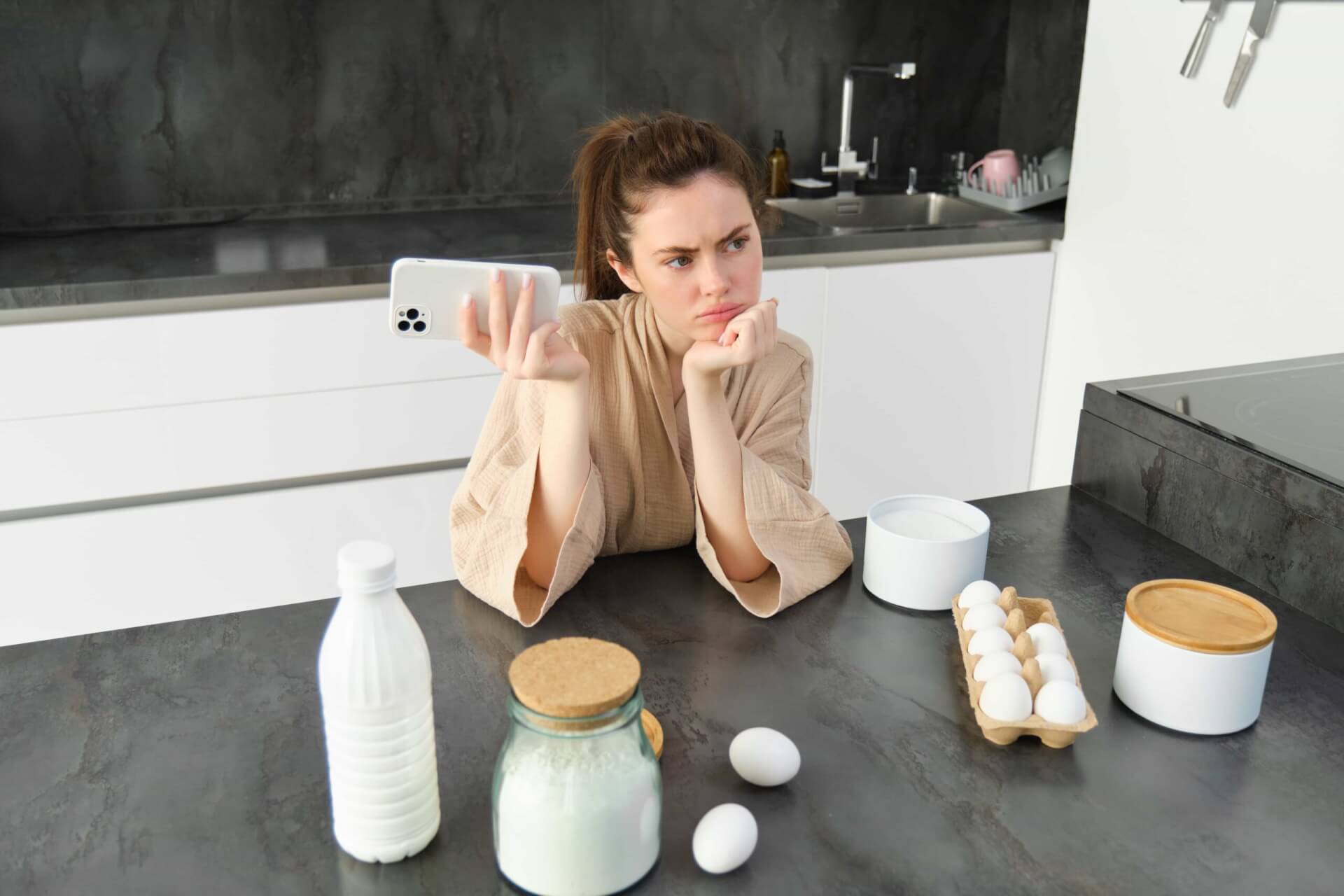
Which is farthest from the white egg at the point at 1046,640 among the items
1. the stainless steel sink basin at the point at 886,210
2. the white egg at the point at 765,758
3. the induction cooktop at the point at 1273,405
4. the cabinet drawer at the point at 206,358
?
the stainless steel sink basin at the point at 886,210

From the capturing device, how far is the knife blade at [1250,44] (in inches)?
83.4

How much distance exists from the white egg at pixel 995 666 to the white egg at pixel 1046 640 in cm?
3

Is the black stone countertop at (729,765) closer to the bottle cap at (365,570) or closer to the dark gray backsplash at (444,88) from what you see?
the bottle cap at (365,570)

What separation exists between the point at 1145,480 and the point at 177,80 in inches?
86.1

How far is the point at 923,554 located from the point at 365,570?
0.57 m

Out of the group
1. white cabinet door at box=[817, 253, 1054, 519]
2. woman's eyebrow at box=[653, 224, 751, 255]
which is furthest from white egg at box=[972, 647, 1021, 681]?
white cabinet door at box=[817, 253, 1054, 519]

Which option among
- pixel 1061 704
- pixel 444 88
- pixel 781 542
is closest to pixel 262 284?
pixel 444 88

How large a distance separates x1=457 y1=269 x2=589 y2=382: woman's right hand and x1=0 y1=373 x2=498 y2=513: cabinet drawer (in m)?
1.20

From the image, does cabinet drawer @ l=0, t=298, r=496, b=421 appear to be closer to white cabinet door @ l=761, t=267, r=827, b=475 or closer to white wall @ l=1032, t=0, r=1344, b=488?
white cabinet door @ l=761, t=267, r=827, b=475

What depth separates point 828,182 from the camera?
308 cm

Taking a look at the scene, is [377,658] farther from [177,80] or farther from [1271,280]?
[177,80]

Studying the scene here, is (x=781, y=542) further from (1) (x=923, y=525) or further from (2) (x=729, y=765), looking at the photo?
(2) (x=729, y=765)

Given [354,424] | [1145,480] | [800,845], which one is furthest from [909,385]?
[800,845]

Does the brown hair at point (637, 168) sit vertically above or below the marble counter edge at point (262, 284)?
above
